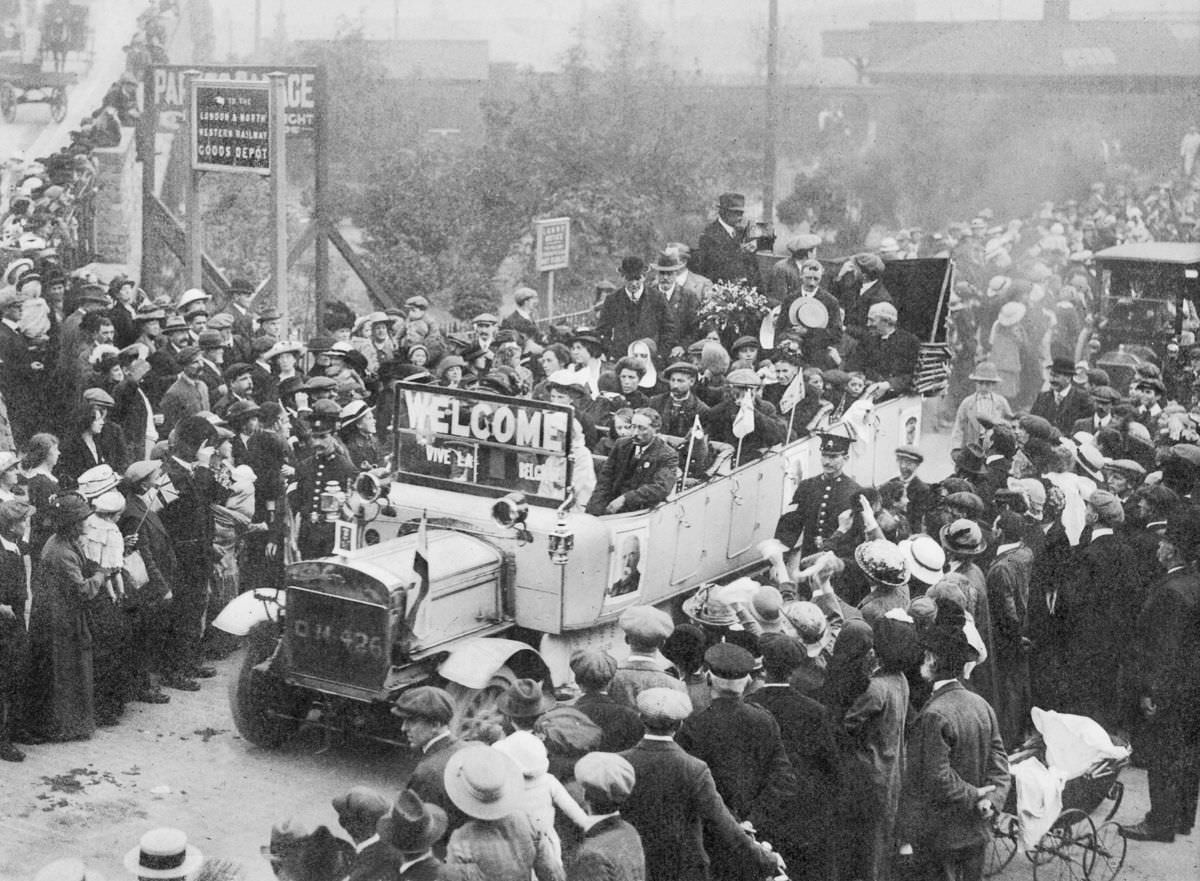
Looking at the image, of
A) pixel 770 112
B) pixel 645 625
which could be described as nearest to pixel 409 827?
pixel 645 625

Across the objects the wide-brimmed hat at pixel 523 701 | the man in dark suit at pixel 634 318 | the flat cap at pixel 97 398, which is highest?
the man in dark suit at pixel 634 318

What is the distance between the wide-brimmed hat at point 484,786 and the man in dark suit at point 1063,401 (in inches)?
363

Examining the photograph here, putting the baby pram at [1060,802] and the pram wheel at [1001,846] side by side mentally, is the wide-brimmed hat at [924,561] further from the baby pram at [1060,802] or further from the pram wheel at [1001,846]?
the pram wheel at [1001,846]

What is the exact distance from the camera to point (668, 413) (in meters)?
11.9

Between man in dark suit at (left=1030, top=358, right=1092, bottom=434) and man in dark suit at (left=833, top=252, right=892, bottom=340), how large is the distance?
1.70 meters

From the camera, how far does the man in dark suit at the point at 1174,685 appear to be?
902 cm

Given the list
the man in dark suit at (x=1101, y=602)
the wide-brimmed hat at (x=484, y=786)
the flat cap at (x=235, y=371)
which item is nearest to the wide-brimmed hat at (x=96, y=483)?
the flat cap at (x=235, y=371)

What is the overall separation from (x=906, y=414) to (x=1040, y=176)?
25.8m

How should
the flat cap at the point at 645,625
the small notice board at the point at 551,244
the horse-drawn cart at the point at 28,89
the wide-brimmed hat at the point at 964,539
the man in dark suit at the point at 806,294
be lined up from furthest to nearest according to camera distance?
the horse-drawn cart at the point at 28,89 < the small notice board at the point at 551,244 < the man in dark suit at the point at 806,294 < the wide-brimmed hat at the point at 964,539 < the flat cap at the point at 645,625

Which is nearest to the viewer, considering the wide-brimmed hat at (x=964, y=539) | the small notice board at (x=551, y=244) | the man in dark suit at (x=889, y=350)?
→ the wide-brimmed hat at (x=964, y=539)

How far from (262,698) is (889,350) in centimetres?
669

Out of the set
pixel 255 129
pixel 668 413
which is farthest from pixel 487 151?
pixel 668 413

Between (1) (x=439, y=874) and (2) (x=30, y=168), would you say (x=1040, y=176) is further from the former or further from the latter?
(1) (x=439, y=874)

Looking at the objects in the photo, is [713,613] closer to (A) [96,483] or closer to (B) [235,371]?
(A) [96,483]
